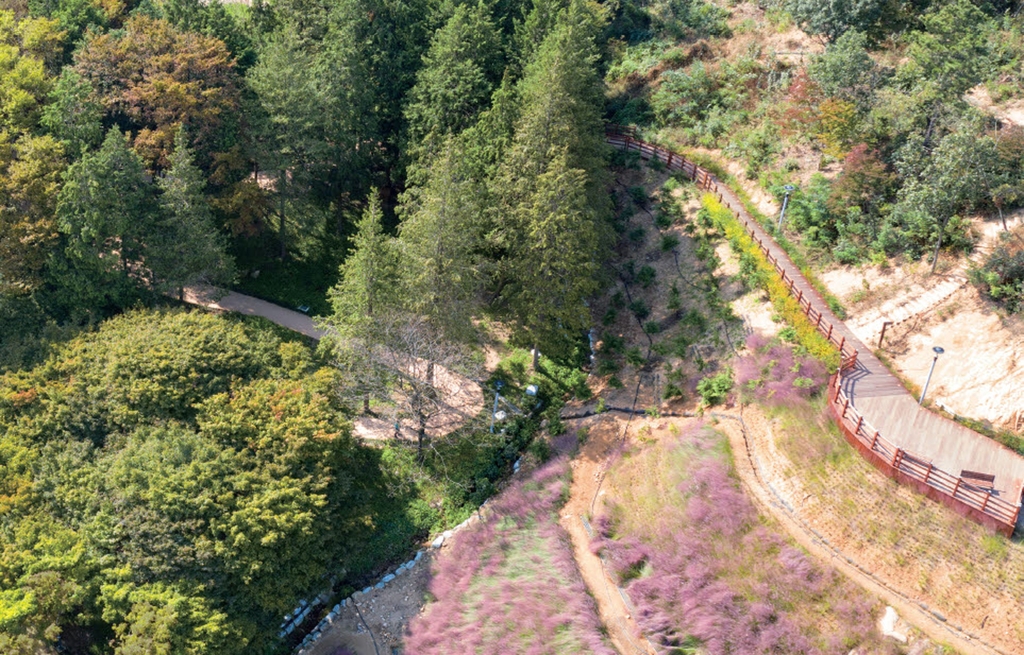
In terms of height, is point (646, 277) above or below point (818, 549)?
above

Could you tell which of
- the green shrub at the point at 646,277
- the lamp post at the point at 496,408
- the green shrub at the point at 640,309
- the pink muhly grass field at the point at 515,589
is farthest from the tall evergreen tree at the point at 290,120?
the pink muhly grass field at the point at 515,589

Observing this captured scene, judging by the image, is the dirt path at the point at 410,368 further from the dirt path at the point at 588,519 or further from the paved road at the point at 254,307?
the dirt path at the point at 588,519

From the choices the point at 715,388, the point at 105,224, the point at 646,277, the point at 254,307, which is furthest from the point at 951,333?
the point at 105,224

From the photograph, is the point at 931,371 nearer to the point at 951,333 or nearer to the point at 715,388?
the point at 951,333

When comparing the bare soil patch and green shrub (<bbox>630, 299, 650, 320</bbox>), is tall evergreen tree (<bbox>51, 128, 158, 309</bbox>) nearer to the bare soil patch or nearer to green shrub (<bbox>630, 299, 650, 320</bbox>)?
green shrub (<bbox>630, 299, 650, 320</bbox>)

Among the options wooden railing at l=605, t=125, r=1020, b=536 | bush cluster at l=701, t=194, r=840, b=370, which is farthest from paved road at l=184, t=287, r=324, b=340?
wooden railing at l=605, t=125, r=1020, b=536

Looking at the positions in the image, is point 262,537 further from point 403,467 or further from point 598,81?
point 598,81
